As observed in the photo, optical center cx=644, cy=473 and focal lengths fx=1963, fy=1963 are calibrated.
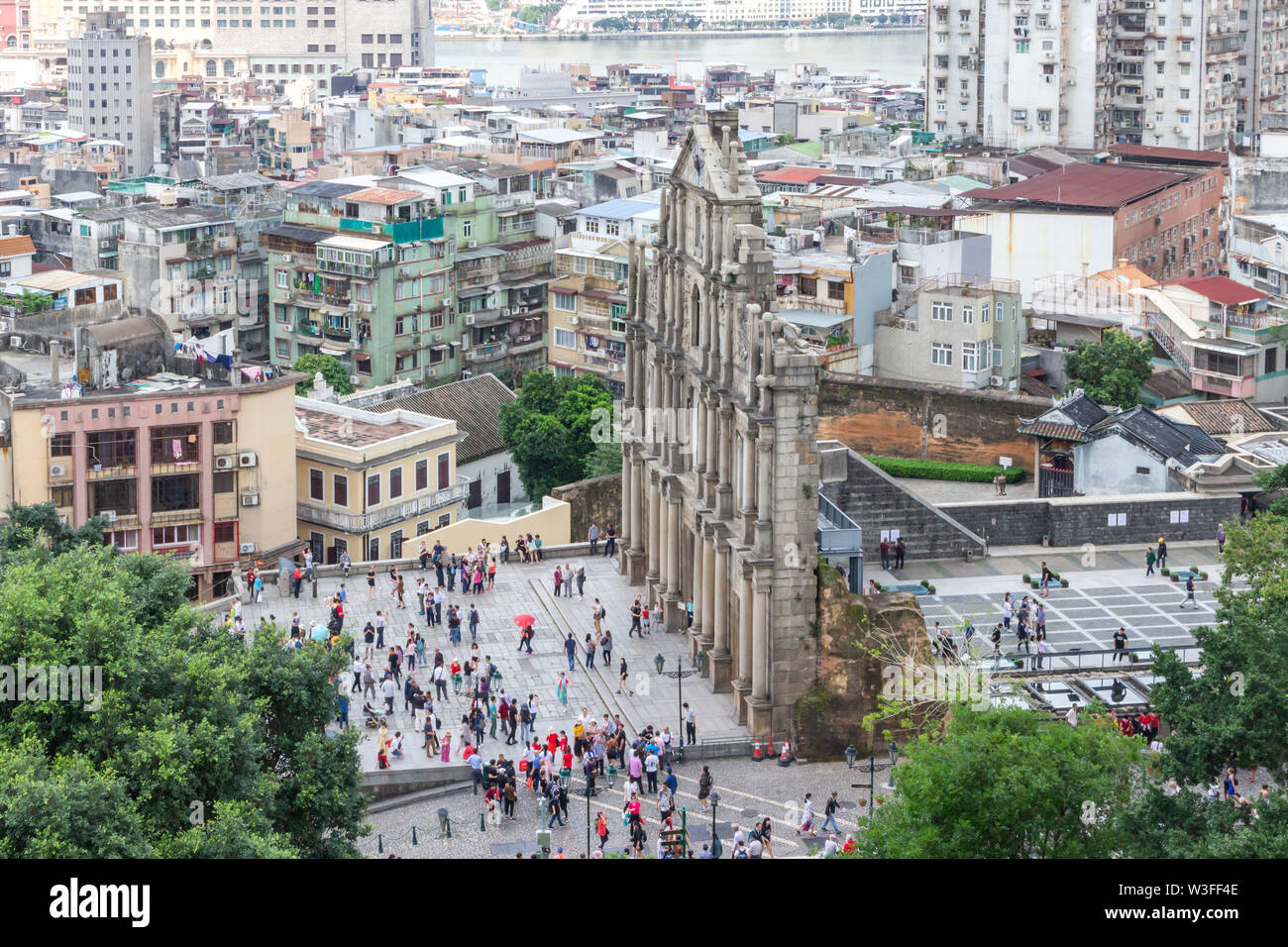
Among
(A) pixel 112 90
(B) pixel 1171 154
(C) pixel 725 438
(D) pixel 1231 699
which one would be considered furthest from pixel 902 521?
(A) pixel 112 90

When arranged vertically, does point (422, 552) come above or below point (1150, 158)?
below

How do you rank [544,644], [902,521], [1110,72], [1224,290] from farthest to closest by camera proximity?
[1110,72] → [1224,290] → [902,521] → [544,644]

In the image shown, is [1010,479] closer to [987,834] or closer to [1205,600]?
[1205,600]

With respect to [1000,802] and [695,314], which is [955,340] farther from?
[1000,802]

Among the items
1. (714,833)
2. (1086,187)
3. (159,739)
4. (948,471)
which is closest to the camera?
(159,739)

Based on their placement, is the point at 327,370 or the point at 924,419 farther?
the point at 327,370
